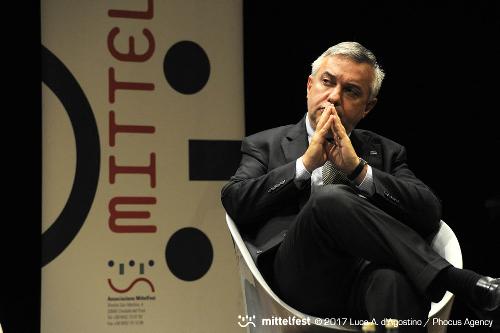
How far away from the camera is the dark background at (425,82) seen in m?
3.99

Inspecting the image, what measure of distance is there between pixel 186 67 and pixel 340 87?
128 cm

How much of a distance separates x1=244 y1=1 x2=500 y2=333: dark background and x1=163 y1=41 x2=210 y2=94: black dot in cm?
23

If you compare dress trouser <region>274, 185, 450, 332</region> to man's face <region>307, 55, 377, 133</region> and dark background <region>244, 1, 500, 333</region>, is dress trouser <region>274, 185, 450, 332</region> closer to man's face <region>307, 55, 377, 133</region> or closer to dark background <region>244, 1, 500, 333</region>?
man's face <region>307, 55, 377, 133</region>

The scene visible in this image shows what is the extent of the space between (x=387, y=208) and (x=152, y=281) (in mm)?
1487

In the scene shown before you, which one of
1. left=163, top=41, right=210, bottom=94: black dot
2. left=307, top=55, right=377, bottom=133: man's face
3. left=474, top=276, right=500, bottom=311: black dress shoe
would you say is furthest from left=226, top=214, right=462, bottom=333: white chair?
left=163, top=41, right=210, bottom=94: black dot

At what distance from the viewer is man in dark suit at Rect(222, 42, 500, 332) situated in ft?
7.07

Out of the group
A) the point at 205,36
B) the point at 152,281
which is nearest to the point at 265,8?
the point at 205,36

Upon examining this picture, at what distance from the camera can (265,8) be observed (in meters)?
3.99

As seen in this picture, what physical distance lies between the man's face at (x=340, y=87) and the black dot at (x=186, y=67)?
117cm

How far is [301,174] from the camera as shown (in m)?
2.60

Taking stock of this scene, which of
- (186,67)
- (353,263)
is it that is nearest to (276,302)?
(353,263)

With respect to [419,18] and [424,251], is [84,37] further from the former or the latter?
[424,251]

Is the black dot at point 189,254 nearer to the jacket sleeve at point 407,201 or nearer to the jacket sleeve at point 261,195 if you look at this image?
the jacket sleeve at point 261,195

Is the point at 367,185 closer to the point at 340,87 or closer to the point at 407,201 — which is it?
the point at 407,201
